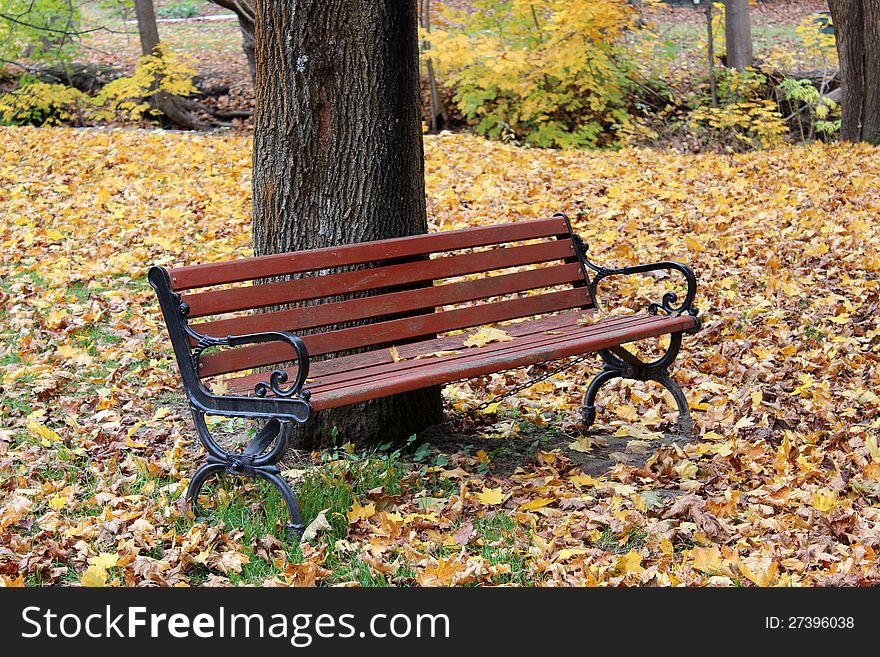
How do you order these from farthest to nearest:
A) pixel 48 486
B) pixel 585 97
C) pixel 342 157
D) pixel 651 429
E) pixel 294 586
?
pixel 585 97
pixel 651 429
pixel 342 157
pixel 48 486
pixel 294 586

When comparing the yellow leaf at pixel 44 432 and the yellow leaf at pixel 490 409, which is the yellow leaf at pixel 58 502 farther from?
the yellow leaf at pixel 490 409

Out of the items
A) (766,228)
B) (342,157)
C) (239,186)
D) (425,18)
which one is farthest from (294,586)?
(425,18)

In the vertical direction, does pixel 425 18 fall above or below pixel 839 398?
above

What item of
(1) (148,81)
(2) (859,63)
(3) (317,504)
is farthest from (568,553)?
(1) (148,81)

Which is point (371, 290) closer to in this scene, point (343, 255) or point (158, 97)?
point (343, 255)

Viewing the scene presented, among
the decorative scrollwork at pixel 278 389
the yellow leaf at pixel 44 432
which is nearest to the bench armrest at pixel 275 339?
the decorative scrollwork at pixel 278 389

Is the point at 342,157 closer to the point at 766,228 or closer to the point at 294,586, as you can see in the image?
the point at 294,586

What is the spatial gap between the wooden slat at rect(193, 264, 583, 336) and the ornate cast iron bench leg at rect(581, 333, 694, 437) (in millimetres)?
443

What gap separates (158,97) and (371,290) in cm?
1232

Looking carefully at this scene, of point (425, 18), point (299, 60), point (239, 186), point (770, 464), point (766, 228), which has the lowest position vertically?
point (770, 464)

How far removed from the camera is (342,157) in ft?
13.5

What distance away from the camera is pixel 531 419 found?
15.3ft

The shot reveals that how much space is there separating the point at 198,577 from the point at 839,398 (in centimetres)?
316

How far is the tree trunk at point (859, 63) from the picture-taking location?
1073 cm
